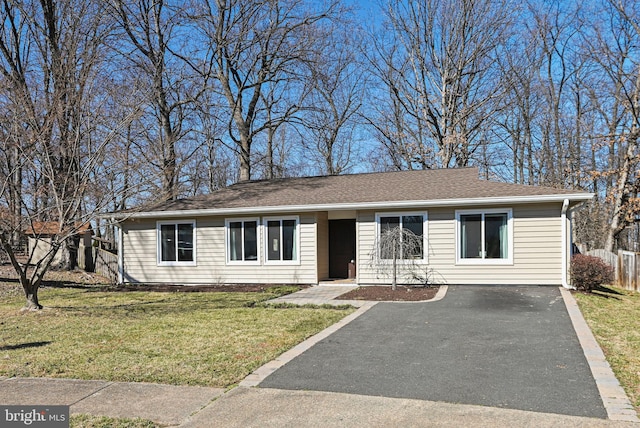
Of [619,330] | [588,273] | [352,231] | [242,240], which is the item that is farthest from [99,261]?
[619,330]

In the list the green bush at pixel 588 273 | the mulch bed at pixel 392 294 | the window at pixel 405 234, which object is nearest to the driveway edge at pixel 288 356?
the mulch bed at pixel 392 294

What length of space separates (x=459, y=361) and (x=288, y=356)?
80.6 inches

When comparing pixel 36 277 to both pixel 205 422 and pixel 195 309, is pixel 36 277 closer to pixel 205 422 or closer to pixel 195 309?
pixel 195 309

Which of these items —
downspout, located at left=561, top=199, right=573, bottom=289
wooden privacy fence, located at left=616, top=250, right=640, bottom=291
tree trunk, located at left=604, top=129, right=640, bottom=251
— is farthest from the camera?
tree trunk, located at left=604, top=129, right=640, bottom=251

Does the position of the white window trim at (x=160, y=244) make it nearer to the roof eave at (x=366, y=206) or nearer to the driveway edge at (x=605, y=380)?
the roof eave at (x=366, y=206)

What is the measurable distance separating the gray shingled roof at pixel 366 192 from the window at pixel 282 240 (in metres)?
0.60

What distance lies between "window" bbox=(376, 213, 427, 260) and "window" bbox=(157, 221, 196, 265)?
595 centimetres

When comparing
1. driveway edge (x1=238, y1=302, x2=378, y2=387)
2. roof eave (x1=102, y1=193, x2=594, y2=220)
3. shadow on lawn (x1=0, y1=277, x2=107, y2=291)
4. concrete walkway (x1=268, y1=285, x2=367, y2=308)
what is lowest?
shadow on lawn (x1=0, y1=277, x2=107, y2=291)

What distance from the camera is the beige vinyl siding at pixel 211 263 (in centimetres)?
1423

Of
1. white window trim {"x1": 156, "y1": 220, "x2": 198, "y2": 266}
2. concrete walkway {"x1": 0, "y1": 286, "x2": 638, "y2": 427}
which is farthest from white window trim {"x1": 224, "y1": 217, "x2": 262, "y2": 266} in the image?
concrete walkway {"x1": 0, "y1": 286, "x2": 638, "y2": 427}

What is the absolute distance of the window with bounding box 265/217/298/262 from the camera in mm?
14359

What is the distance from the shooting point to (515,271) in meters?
12.5

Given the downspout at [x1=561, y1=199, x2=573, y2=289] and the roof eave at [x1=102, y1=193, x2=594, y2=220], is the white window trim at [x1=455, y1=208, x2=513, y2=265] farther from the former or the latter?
the downspout at [x1=561, y1=199, x2=573, y2=289]

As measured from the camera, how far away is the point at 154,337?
7.49 metres
